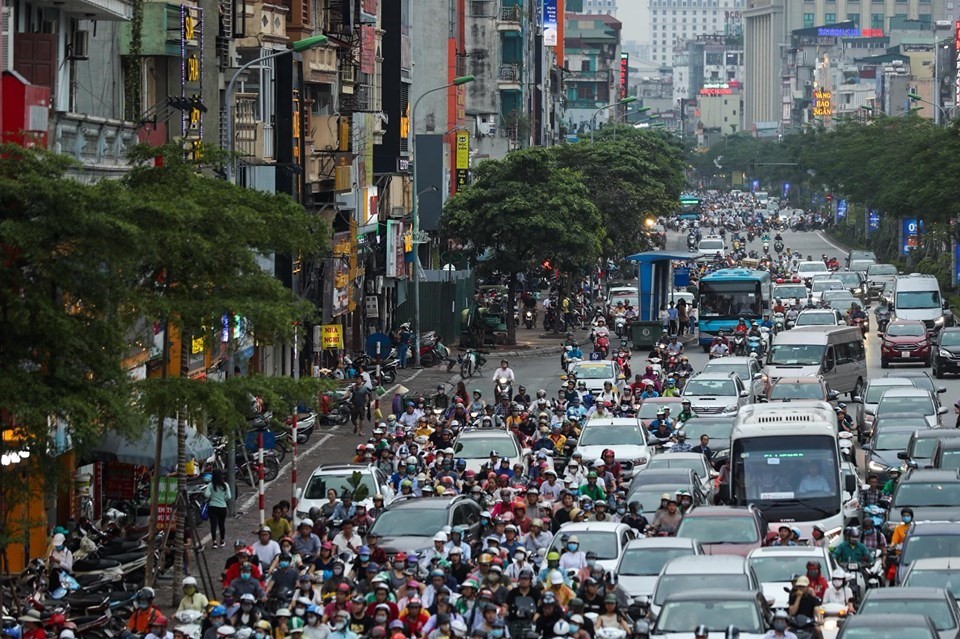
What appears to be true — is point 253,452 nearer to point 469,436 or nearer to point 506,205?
point 469,436

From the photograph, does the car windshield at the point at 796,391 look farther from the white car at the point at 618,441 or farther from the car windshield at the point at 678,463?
the car windshield at the point at 678,463

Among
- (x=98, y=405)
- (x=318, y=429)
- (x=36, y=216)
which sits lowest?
(x=318, y=429)

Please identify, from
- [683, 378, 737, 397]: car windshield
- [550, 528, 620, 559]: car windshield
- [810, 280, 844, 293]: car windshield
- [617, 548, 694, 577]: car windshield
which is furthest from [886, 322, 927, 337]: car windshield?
[617, 548, 694, 577]: car windshield

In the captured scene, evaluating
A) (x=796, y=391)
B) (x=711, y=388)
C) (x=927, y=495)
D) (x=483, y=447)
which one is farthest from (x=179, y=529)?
(x=711, y=388)

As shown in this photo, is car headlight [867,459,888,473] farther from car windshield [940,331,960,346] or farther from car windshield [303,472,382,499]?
car windshield [940,331,960,346]

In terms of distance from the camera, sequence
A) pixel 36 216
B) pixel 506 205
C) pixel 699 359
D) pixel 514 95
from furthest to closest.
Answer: pixel 514 95, pixel 506 205, pixel 699 359, pixel 36 216

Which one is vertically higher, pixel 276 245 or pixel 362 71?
pixel 362 71

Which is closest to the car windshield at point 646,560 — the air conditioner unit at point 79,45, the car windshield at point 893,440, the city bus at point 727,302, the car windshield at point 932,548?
the car windshield at point 932,548

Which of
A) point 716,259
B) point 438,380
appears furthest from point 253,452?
point 716,259

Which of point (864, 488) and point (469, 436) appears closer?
point (864, 488)
